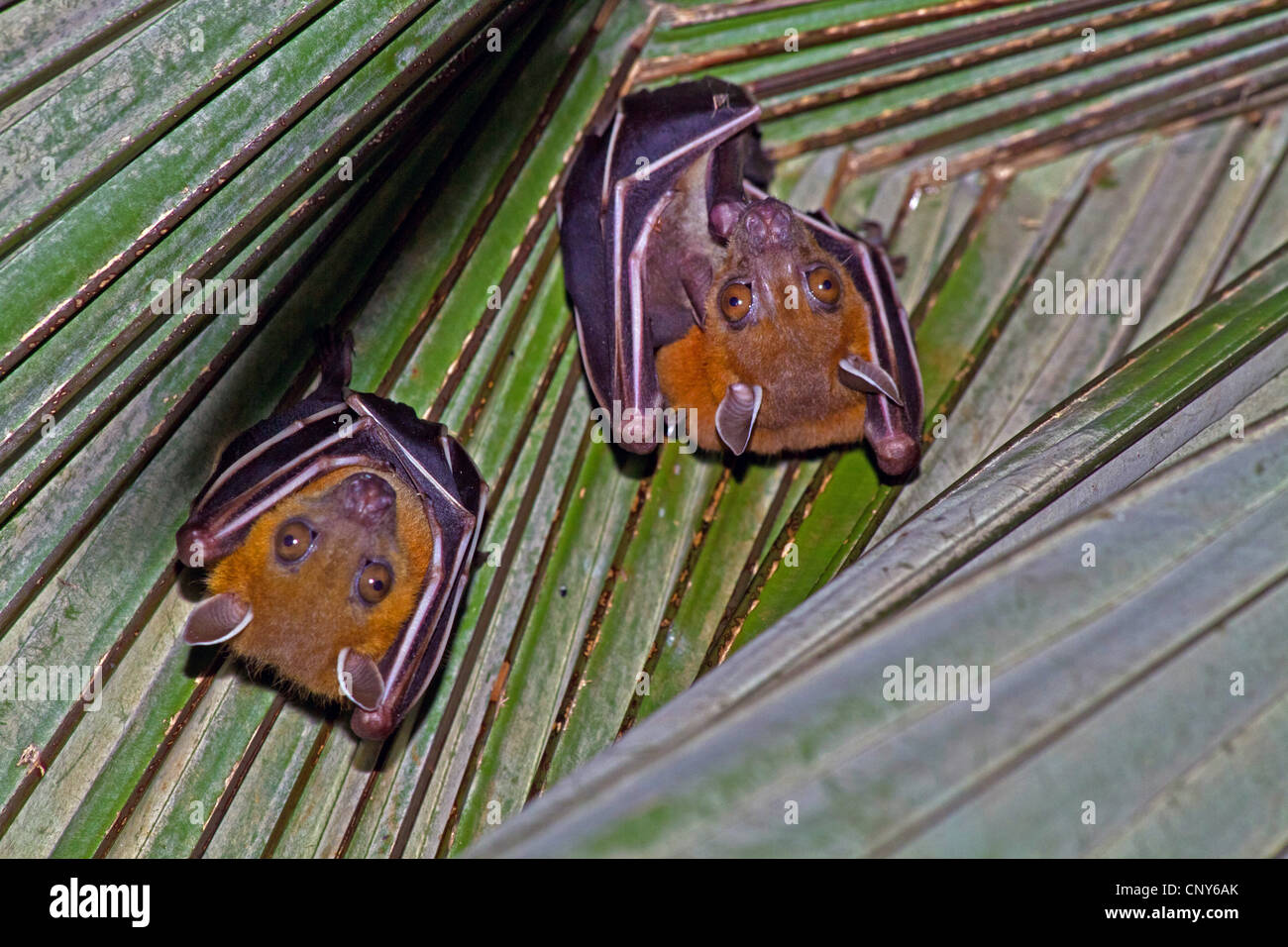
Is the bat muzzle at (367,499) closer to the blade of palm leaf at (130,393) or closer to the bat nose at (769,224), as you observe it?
the blade of palm leaf at (130,393)

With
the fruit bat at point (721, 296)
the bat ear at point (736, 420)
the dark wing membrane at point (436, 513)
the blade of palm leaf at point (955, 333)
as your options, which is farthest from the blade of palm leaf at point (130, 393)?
the blade of palm leaf at point (955, 333)

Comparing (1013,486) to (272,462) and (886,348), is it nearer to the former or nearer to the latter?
(886,348)

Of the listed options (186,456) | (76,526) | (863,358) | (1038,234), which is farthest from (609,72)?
(76,526)

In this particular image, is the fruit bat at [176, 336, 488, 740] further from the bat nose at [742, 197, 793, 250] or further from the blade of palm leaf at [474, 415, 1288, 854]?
the blade of palm leaf at [474, 415, 1288, 854]

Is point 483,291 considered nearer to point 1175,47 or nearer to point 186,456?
point 186,456

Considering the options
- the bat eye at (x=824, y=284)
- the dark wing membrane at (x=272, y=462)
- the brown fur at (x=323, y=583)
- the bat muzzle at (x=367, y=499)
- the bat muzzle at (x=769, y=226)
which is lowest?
the brown fur at (x=323, y=583)

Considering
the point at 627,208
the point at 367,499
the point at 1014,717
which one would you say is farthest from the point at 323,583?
the point at 1014,717
